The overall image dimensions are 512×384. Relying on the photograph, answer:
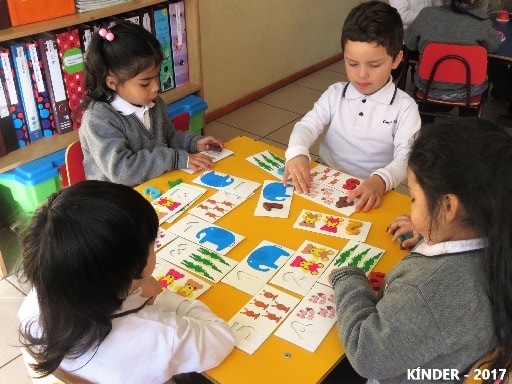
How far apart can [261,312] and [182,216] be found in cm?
43

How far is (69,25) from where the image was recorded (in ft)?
6.96

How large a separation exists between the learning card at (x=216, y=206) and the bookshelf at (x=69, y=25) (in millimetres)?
1039

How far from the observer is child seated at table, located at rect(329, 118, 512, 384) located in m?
0.89

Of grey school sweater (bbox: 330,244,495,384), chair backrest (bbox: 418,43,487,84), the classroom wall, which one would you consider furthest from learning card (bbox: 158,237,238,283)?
the classroom wall

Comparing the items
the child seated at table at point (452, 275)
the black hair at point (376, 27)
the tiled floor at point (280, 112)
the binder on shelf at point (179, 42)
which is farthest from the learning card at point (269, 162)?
the tiled floor at point (280, 112)

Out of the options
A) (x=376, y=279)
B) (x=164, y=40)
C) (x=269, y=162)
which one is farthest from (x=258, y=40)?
(x=376, y=279)

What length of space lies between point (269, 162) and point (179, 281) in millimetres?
631

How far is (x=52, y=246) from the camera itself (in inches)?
33.6

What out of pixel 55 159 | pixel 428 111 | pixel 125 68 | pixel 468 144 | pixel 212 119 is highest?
pixel 468 144

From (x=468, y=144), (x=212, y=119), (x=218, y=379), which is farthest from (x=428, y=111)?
A: (x=218, y=379)

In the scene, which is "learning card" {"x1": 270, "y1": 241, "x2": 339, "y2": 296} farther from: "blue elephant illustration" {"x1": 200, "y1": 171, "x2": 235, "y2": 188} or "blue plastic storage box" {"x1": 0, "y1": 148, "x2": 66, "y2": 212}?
"blue plastic storage box" {"x1": 0, "y1": 148, "x2": 66, "y2": 212}

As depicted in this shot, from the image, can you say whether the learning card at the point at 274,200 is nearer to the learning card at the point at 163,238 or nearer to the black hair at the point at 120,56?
the learning card at the point at 163,238

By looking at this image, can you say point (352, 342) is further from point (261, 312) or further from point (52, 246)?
point (52, 246)

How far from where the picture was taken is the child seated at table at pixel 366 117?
1580 millimetres
